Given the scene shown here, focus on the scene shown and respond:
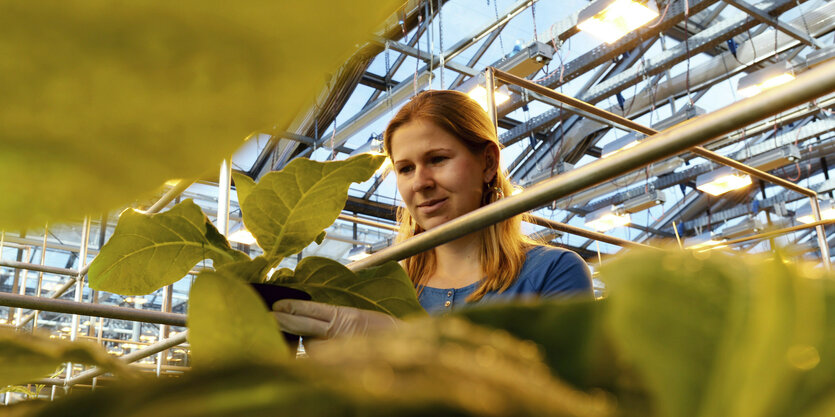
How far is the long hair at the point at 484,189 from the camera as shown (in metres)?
0.87

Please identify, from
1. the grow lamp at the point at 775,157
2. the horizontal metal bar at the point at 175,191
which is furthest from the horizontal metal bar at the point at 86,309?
the grow lamp at the point at 775,157

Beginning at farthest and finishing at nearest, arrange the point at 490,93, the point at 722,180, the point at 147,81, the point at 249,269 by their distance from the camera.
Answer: the point at 722,180 → the point at 490,93 → the point at 249,269 → the point at 147,81

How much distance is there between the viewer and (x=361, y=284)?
9.9 inches

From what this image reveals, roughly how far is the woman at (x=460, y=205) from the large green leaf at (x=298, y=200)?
1.81ft

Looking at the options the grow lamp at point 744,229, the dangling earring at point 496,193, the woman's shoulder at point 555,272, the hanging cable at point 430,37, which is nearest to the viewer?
the woman's shoulder at point 555,272

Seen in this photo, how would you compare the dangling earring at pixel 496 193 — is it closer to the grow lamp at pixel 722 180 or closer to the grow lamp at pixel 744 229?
the grow lamp at pixel 722 180

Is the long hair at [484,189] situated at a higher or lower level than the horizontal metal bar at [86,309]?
higher

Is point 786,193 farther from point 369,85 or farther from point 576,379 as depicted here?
point 576,379

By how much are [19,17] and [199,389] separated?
0.04 metres

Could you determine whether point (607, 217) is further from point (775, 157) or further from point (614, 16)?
point (614, 16)

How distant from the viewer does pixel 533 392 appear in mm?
60

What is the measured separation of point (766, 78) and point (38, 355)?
4170 millimetres

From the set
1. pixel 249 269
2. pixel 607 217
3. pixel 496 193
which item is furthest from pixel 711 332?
pixel 607 217

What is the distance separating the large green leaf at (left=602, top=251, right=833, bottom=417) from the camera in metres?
0.07
